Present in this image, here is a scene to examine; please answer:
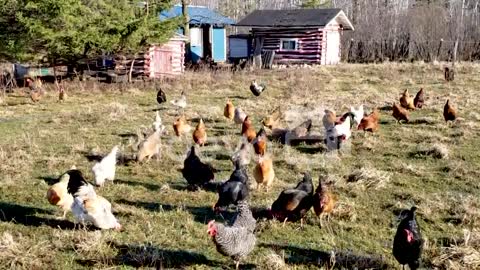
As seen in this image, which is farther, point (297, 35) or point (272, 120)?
point (297, 35)

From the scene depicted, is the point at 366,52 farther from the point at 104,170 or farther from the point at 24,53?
the point at 104,170

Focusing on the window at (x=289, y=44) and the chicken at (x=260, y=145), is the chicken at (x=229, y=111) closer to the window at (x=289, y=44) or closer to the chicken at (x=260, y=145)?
the chicken at (x=260, y=145)

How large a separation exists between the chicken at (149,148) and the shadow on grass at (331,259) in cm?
425

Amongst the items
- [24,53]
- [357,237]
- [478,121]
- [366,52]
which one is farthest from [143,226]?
[366,52]

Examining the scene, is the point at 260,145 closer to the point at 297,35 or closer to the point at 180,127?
the point at 180,127

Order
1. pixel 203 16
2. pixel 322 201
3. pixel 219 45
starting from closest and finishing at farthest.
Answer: pixel 322 201
pixel 203 16
pixel 219 45

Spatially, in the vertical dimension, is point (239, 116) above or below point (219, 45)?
below

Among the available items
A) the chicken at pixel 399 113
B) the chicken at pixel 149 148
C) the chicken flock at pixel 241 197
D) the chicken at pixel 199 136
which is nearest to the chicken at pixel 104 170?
the chicken flock at pixel 241 197

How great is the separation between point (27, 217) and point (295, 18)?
1180 inches

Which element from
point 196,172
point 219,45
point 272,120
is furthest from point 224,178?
point 219,45

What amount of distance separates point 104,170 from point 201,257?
2.97 m

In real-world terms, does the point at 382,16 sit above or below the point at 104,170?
Answer: above

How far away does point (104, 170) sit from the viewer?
772 centimetres

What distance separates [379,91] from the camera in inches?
758
